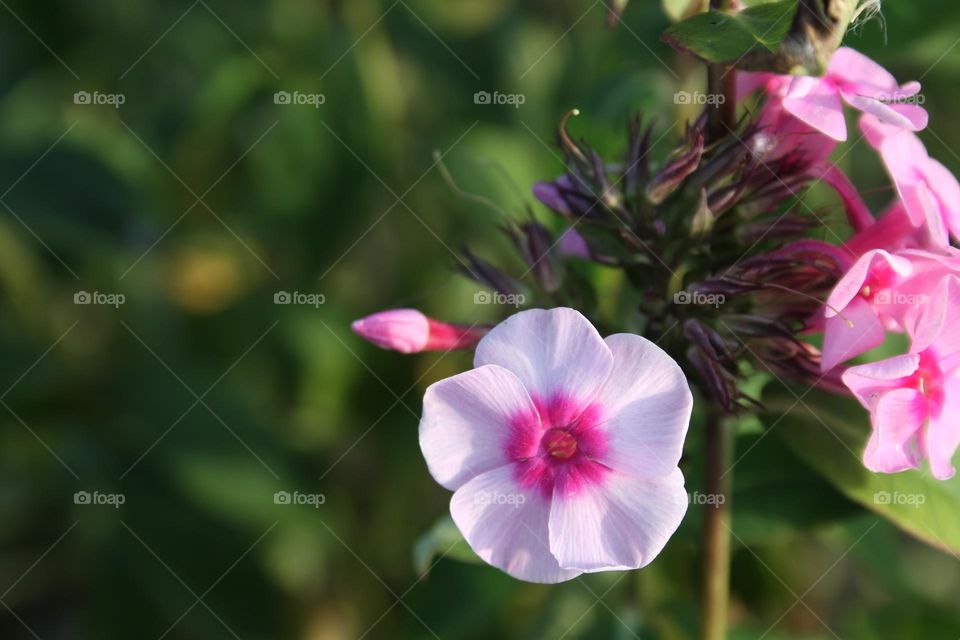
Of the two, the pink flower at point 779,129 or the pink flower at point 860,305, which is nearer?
the pink flower at point 860,305

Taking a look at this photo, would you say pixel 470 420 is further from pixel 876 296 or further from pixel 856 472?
pixel 856 472

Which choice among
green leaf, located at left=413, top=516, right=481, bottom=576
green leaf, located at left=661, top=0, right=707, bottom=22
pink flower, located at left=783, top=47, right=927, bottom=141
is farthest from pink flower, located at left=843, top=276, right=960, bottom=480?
green leaf, located at left=413, top=516, right=481, bottom=576

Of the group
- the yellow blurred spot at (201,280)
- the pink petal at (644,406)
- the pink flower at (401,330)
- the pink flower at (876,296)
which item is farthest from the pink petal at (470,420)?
the yellow blurred spot at (201,280)

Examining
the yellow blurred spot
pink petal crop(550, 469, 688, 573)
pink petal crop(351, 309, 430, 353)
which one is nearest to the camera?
pink petal crop(550, 469, 688, 573)

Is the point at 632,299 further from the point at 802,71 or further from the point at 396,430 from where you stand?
the point at 396,430

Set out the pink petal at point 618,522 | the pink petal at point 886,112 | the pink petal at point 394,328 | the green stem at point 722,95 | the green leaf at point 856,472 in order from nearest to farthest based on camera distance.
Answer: the pink petal at point 618,522 < the pink petal at point 886,112 < the green stem at point 722,95 < the pink petal at point 394,328 < the green leaf at point 856,472

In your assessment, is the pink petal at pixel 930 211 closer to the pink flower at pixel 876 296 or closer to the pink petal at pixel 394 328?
the pink flower at pixel 876 296

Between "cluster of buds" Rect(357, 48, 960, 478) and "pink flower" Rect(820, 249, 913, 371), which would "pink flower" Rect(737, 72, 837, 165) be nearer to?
"cluster of buds" Rect(357, 48, 960, 478)
